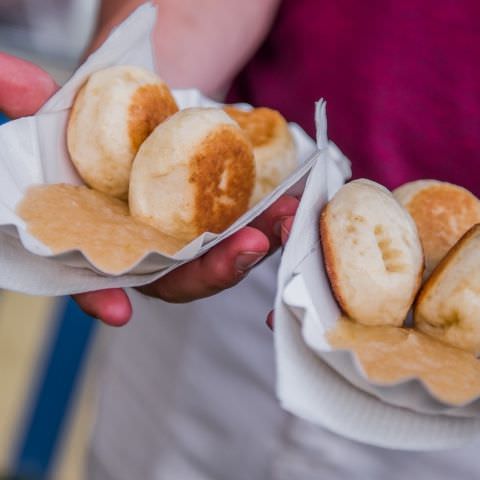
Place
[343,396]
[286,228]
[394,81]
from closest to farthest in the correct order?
[343,396], [286,228], [394,81]

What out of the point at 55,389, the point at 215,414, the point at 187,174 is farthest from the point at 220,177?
the point at 55,389

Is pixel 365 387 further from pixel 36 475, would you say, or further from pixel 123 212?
pixel 36 475

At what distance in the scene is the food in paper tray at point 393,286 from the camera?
79 cm

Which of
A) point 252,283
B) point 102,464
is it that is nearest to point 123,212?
point 252,283

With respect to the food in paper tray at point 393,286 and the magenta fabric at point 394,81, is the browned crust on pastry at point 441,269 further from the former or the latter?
the magenta fabric at point 394,81

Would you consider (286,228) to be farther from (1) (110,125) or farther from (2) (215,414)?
(2) (215,414)

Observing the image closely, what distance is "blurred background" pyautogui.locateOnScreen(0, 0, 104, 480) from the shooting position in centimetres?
214

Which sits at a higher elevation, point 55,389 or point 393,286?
point 393,286

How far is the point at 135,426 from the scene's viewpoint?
1437 millimetres

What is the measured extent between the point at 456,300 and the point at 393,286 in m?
0.06

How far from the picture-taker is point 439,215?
917 mm

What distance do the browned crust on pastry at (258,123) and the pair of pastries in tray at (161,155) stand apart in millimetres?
23

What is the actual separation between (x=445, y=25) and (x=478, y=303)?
48 centimetres

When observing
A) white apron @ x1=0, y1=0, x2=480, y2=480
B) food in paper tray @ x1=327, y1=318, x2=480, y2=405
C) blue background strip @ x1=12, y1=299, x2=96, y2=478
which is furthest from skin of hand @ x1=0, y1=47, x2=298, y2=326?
blue background strip @ x1=12, y1=299, x2=96, y2=478
